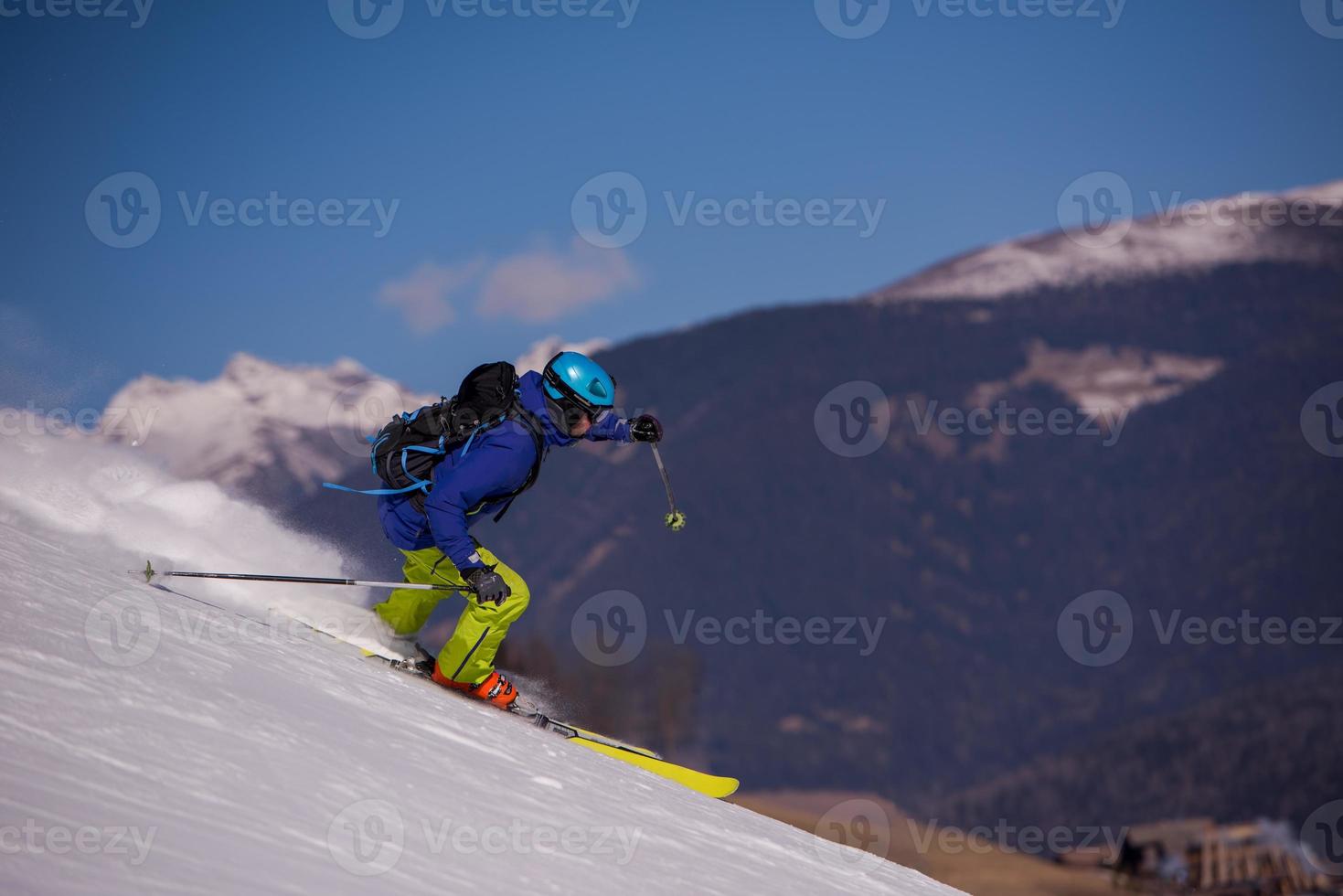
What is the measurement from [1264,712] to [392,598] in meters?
117

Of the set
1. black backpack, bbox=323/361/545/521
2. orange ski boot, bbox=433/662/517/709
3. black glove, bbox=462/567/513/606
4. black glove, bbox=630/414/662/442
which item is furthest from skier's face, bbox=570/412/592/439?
orange ski boot, bbox=433/662/517/709

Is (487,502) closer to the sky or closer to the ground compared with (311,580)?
closer to the sky

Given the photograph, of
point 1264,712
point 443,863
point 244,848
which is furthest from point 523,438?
point 1264,712

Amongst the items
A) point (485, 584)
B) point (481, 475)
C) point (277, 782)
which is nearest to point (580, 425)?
point (481, 475)

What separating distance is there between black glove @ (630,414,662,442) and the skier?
0.12 ft

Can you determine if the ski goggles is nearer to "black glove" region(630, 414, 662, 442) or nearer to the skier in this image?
the skier

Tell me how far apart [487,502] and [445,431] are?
48 cm

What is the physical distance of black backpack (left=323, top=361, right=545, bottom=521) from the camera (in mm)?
7578

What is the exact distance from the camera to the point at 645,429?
8.54m

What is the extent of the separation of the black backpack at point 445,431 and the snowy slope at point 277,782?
1.11m

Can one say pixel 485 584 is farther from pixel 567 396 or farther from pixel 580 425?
pixel 567 396

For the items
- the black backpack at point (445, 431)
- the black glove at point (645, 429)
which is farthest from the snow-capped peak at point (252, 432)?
the black glove at point (645, 429)

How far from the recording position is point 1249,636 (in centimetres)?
13350

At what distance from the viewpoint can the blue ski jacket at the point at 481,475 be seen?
7414 mm
